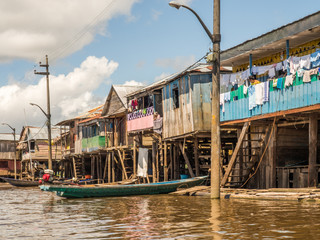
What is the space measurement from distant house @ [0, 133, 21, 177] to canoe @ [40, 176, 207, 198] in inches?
1822

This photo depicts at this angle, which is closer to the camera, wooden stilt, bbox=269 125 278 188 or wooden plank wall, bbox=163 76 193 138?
wooden stilt, bbox=269 125 278 188

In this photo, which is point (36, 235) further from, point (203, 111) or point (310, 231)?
point (203, 111)

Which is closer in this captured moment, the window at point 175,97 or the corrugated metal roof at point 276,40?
the corrugated metal roof at point 276,40

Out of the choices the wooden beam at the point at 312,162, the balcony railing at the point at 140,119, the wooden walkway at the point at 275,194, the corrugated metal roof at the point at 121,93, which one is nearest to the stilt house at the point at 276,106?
the wooden beam at the point at 312,162

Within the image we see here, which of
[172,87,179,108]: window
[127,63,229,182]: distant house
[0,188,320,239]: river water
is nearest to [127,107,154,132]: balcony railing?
[127,63,229,182]: distant house

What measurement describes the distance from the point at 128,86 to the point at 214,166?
73.2 ft

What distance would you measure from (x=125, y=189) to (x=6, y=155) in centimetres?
4759

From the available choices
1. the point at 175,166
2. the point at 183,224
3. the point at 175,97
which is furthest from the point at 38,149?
the point at 183,224

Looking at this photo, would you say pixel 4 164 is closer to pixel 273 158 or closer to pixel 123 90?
pixel 123 90

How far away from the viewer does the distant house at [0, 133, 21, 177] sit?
215ft

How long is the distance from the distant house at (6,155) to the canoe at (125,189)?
46277mm

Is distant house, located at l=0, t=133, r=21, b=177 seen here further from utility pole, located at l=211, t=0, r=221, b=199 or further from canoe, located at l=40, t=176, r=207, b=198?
utility pole, located at l=211, t=0, r=221, b=199

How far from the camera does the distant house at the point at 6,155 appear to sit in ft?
215

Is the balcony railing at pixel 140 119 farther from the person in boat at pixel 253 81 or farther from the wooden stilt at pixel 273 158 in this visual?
the wooden stilt at pixel 273 158
